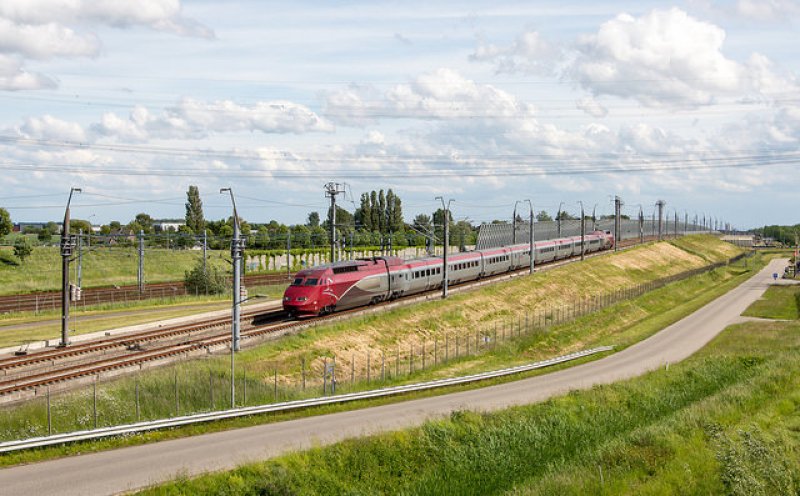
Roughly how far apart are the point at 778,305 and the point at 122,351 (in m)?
77.1

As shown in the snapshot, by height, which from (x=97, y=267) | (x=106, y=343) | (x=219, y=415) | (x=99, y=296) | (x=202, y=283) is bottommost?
(x=219, y=415)

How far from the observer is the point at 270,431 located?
32406 mm

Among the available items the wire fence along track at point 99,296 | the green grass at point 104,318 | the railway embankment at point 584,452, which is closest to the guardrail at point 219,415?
the railway embankment at point 584,452

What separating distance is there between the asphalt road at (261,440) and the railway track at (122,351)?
1073 cm

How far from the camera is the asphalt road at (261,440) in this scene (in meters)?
24.5

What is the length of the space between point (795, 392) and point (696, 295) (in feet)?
235

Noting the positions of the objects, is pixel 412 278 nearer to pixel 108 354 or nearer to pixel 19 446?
pixel 108 354

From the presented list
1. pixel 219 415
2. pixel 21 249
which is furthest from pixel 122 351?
pixel 21 249

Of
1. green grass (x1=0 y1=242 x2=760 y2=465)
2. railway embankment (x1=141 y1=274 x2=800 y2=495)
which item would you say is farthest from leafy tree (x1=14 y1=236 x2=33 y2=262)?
railway embankment (x1=141 y1=274 x2=800 y2=495)

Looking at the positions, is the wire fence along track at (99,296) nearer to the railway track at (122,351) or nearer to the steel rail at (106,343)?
the steel rail at (106,343)

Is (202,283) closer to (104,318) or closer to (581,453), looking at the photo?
(104,318)

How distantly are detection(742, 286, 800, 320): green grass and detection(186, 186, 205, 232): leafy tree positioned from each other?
333ft

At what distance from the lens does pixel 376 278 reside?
63.8 meters

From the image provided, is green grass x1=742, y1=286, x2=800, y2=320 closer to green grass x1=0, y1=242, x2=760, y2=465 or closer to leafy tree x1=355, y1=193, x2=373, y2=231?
green grass x1=0, y1=242, x2=760, y2=465
